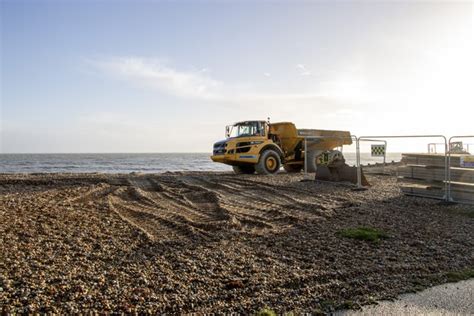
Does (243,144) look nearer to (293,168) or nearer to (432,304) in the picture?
(293,168)

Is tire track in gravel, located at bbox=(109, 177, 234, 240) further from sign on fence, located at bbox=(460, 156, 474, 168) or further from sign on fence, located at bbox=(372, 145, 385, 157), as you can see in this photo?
sign on fence, located at bbox=(372, 145, 385, 157)

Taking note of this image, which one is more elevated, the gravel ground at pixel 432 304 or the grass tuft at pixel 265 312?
the grass tuft at pixel 265 312

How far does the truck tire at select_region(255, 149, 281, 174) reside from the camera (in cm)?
2009

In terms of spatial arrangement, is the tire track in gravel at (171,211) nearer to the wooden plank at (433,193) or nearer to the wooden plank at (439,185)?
the wooden plank at (433,193)

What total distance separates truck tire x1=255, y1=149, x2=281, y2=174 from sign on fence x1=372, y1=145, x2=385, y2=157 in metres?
4.55

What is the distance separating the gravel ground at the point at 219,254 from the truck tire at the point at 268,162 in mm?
9070

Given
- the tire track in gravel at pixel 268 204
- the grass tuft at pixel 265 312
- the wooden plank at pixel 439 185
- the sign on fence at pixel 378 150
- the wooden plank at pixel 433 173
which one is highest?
the sign on fence at pixel 378 150

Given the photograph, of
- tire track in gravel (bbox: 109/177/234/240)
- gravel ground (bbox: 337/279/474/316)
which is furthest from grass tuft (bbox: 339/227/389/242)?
tire track in gravel (bbox: 109/177/234/240)

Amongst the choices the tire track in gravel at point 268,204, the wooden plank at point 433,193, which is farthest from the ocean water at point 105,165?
the wooden plank at point 433,193

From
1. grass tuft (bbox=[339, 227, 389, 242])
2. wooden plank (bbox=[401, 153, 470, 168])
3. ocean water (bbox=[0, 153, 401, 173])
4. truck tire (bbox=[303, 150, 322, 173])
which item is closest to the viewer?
grass tuft (bbox=[339, 227, 389, 242])

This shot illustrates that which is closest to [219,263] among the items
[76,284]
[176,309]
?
[176,309]

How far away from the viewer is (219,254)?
589cm

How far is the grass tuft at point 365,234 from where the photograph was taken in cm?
689

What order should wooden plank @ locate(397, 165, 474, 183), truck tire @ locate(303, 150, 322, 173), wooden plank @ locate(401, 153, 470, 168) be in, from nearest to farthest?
wooden plank @ locate(397, 165, 474, 183) < wooden plank @ locate(401, 153, 470, 168) < truck tire @ locate(303, 150, 322, 173)
